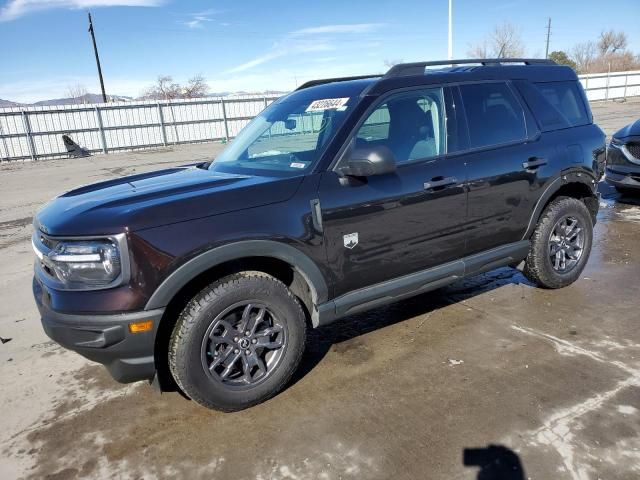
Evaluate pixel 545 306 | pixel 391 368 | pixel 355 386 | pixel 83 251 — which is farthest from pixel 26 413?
pixel 545 306

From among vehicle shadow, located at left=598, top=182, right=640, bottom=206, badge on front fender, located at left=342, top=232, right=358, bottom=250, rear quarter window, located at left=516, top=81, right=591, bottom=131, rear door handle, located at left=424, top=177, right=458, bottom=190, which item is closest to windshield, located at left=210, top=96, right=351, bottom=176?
badge on front fender, located at left=342, top=232, right=358, bottom=250

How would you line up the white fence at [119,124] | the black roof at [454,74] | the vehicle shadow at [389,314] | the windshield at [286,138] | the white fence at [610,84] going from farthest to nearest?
the white fence at [610,84], the white fence at [119,124], the vehicle shadow at [389,314], the black roof at [454,74], the windshield at [286,138]

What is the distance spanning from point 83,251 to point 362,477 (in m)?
1.84

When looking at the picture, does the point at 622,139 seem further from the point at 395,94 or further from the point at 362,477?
the point at 362,477

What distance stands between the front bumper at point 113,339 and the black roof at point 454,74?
6.98ft

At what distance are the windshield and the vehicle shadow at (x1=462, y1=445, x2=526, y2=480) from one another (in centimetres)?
189

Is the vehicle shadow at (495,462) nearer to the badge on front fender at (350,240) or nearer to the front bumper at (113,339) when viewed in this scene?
the badge on front fender at (350,240)

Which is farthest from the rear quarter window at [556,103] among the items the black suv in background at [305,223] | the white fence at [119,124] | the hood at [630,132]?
the white fence at [119,124]

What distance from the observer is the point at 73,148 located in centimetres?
2275

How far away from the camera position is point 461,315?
422cm

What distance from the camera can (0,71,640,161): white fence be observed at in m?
22.2

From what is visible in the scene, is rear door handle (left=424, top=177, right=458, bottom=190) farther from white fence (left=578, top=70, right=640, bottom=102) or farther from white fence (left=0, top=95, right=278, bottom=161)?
white fence (left=578, top=70, right=640, bottom=102)

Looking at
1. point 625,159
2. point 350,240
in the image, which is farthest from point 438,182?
point 625,159

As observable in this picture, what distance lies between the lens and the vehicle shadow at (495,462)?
2.37 meters
